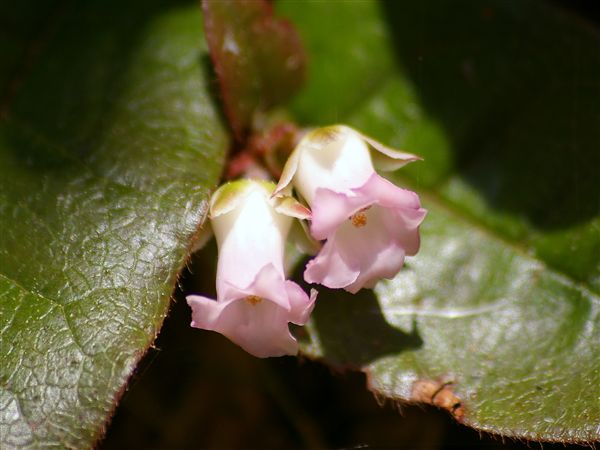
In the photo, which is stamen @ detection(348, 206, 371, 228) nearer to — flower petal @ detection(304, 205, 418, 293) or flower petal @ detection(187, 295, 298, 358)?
flower petal @ detection(304, 205, 418, 293)

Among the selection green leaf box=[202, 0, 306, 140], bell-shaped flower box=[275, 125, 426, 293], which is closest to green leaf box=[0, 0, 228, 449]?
green leaf box=[202, 0, 306, 140]

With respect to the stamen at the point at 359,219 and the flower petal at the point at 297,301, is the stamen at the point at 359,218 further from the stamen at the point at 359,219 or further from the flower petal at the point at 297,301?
the flower petal at the point at 297,301

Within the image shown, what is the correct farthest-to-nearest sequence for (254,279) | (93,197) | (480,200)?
(480,200)
(93,197)
(254,279)

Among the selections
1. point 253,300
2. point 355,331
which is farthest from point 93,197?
point 355,331

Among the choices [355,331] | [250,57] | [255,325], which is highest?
[250,57]

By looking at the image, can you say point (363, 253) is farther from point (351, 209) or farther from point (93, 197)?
point (93, 197)

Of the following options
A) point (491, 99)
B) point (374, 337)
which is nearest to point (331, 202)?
point (374, 337)
